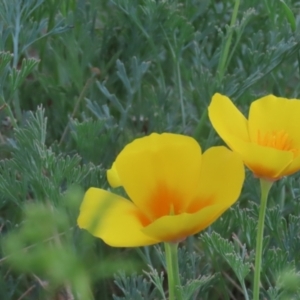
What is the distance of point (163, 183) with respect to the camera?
1.68 feet

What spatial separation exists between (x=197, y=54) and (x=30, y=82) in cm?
33

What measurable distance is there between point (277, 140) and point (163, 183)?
0.41ft

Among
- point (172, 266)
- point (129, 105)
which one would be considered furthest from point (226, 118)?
point (129, 105)

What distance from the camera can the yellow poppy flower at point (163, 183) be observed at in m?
0.48

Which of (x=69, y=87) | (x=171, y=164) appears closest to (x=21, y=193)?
(x=171, y=164)

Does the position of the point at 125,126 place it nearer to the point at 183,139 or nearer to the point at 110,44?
the point at 110,44

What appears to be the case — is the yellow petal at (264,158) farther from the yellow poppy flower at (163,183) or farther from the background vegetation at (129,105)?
→ the background vegetation at (129,105)

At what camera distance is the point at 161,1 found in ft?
3.30

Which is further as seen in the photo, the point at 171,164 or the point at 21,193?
the point at 21,193

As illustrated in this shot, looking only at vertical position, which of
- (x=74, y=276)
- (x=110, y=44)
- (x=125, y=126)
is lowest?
(x=125, y=126)

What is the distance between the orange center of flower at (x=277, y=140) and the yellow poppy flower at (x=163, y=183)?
0.06m

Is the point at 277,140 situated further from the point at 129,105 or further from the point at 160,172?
the point at 129,105

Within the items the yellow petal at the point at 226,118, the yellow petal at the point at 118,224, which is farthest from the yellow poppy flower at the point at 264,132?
the yellow petal at the point at 118,224

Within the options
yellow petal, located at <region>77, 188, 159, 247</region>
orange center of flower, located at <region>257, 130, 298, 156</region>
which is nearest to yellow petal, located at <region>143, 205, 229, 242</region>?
yellow petal, located at <region>77, 188, 159, 247</region>
